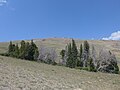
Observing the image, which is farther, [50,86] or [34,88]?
[50,86]

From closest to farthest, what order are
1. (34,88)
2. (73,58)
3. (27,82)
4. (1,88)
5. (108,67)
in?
(1,88)
(34,88)
(27,82)
(108,67)
(73,58)

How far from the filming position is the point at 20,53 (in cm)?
9806

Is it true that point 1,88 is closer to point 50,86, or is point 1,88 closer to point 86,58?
point 50,86

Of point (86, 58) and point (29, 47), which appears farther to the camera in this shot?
point (86, 58)

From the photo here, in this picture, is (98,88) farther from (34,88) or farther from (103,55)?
(103,55)

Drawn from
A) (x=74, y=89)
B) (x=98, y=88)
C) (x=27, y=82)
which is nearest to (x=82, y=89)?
(x=74, y=89)

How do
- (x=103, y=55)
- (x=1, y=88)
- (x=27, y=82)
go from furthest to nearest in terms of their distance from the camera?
(x=103, y=55) → (x=27, y=82) → (x=1, y=88)

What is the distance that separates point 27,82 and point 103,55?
93454 mm

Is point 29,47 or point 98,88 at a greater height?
point 29,47

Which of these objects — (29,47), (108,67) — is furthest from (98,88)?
(29,47)

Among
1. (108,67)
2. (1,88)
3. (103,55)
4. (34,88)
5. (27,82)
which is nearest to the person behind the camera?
(1,88)

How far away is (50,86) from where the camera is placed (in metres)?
26.3

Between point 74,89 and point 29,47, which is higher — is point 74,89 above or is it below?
below

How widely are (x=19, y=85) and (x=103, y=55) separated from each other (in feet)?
314
